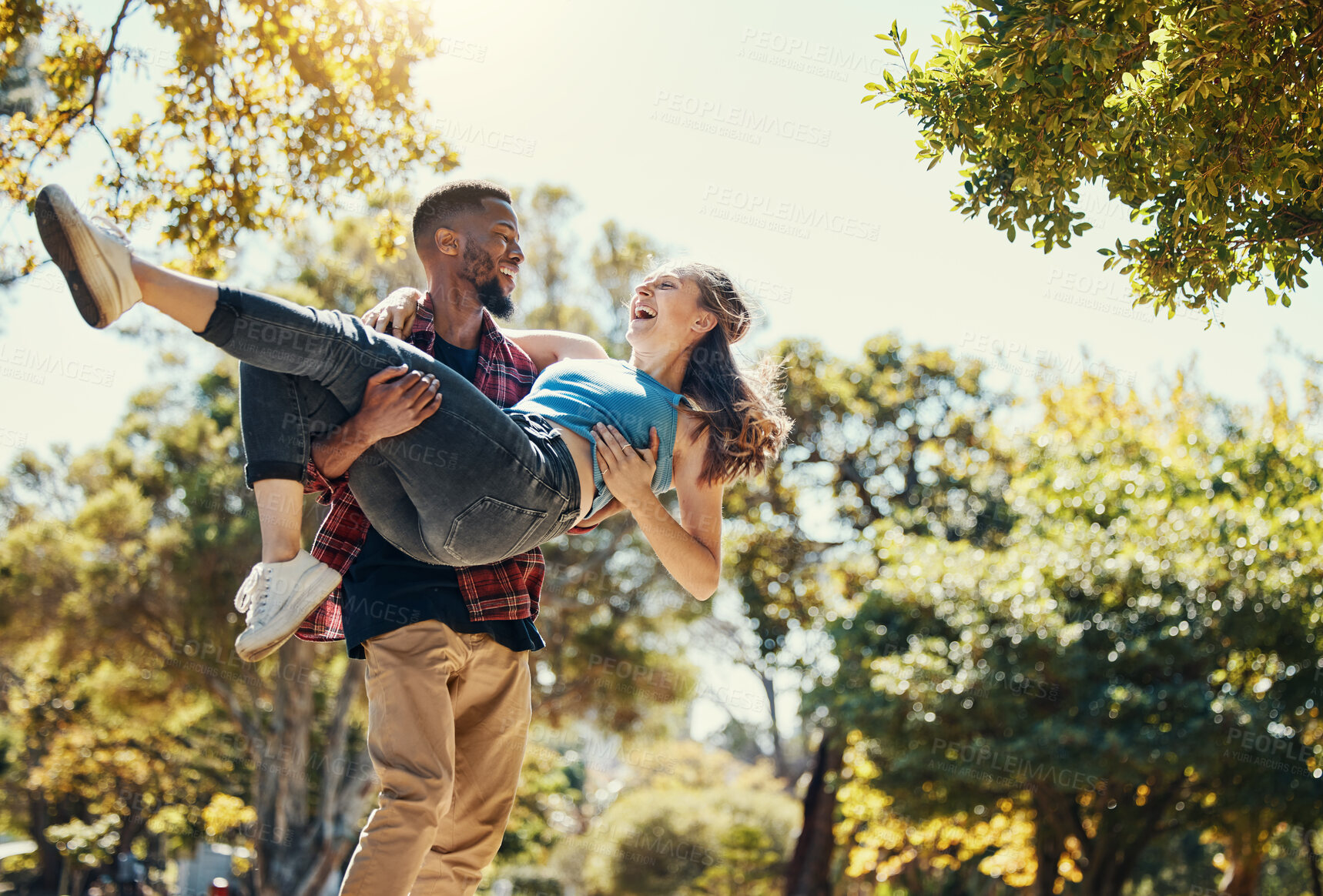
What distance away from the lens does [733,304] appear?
3648mm

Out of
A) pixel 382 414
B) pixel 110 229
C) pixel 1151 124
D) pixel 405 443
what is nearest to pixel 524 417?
pixel 405 443

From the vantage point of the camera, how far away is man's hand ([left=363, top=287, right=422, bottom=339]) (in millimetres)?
3068

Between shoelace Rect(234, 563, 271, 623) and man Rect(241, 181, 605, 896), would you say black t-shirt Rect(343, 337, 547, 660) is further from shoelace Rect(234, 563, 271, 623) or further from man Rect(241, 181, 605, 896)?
shoelace Rect(234, 563, 271, 623)

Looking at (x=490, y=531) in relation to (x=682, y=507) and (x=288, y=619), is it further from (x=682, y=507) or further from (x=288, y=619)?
(x=682, y=507)

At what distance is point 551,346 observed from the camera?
11.9ft

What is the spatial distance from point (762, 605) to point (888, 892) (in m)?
11.7

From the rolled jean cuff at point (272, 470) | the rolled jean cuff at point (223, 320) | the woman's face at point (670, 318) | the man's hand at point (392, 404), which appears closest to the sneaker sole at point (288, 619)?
the rolled jean cuff at point (272, 470)

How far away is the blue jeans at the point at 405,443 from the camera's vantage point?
232cm

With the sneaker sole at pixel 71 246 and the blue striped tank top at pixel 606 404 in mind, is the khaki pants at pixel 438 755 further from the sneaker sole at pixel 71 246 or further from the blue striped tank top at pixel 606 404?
the sneaker sole at pixel 71 246

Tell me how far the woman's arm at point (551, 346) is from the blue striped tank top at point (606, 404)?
20cm

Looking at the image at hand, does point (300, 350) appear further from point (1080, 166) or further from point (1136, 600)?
point (1136, 600)

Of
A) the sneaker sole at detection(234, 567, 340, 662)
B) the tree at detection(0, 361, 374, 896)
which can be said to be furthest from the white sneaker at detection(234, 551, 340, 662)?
the tree at detection(0, 361, 374, 896)

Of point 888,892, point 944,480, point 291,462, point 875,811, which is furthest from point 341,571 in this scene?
point 888,892

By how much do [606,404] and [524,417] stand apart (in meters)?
0.33
